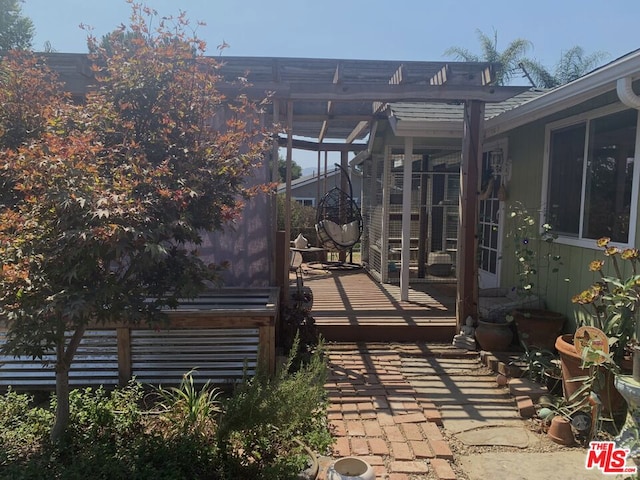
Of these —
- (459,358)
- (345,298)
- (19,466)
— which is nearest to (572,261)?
(459,358)

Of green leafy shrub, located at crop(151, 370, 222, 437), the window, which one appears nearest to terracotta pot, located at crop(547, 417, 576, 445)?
the window

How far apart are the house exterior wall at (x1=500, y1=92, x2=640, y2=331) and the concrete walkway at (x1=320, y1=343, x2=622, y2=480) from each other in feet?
3.46

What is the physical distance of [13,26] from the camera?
14.1 metres

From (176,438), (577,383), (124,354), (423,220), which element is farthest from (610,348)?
(423,220)

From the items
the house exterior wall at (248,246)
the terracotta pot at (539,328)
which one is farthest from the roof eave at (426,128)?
the terracotta pot at (539,328)

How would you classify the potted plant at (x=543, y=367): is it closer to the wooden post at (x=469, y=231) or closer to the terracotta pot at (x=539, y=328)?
the terracotta pot at (x=539, y=328)

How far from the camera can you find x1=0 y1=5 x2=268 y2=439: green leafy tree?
2.06 metres

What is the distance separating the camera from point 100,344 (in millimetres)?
3615

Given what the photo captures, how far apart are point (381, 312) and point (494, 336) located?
132cm

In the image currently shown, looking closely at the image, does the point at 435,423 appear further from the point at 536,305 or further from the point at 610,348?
the point at 536,305

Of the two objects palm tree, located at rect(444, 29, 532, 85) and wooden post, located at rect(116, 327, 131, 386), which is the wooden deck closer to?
wooden post, located at rect(116, 327, 131, 386)

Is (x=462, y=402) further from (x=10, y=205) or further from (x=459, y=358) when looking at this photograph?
(x=10, y=205)

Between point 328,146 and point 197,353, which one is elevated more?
point 328,146

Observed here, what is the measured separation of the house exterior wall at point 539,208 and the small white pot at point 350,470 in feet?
9.04
